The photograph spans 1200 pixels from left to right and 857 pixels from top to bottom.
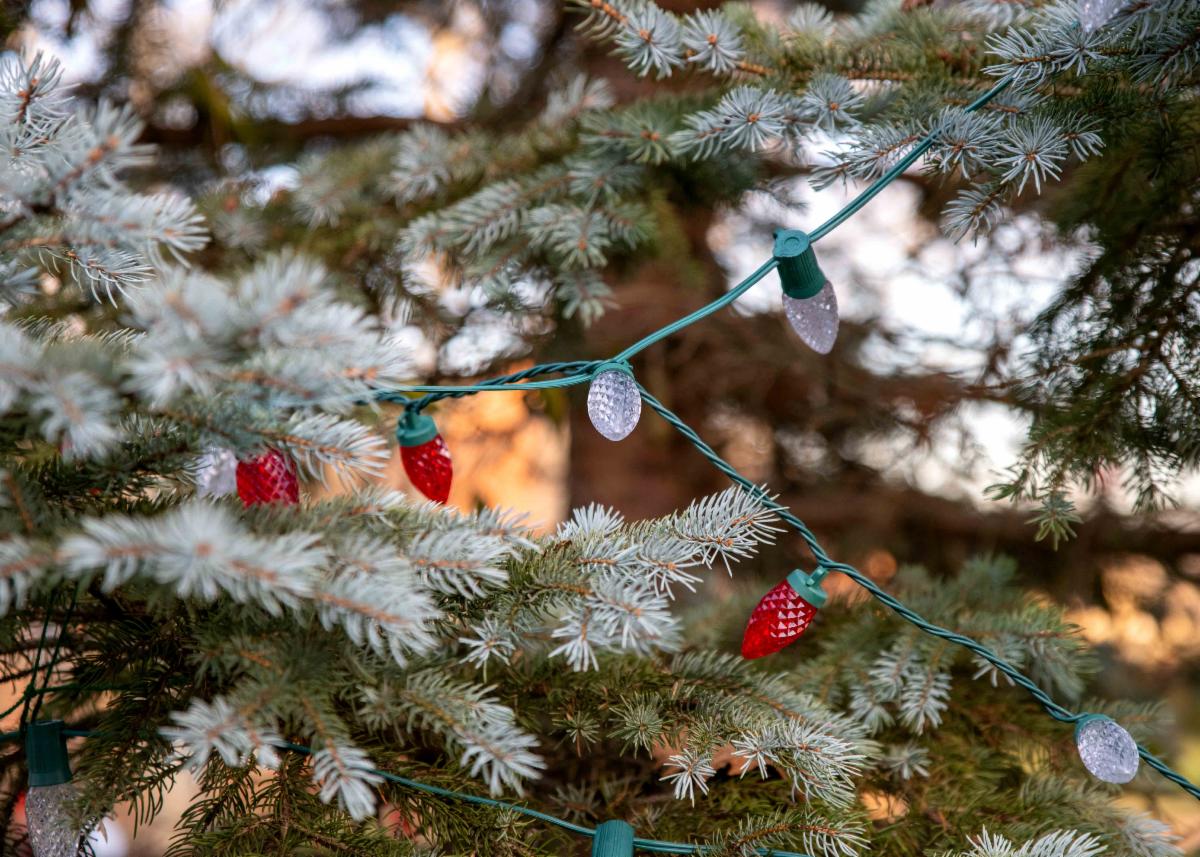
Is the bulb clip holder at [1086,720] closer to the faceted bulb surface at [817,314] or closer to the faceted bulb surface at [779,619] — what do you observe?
the faceted bulb surface at [779,619]

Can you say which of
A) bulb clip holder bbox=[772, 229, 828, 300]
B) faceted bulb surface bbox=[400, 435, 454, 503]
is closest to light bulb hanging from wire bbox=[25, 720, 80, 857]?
faceted bulb surface bbox=[400, 435, 454, 503]

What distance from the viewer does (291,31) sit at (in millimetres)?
1986

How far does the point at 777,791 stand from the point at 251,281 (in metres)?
0.60

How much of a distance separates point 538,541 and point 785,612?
225 millimetres

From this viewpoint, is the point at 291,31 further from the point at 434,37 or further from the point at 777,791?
the point at 777,791

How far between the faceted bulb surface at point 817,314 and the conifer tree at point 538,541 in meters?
0.11

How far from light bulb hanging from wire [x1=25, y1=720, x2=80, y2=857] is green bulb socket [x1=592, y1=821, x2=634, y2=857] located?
37 cm

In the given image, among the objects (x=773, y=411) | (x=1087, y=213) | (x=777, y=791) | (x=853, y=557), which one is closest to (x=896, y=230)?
(x=773, y=411)

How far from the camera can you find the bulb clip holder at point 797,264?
29.4 inches

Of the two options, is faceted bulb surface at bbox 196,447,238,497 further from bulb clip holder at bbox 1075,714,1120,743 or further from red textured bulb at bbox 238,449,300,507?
bulb clip holder at bbox 1075,714,1120,743

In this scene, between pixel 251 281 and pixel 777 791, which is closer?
pixel 251 281

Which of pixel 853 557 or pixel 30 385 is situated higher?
pixel 30 385

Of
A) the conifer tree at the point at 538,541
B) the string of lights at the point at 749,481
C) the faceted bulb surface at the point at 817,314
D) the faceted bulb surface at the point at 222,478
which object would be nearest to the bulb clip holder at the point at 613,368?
the string of lights at the point at 749,481

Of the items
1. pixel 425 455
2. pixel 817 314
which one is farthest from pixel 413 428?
pixel 817 314
